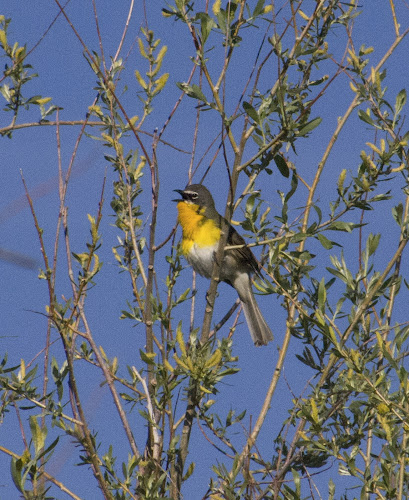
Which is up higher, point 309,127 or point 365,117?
point 365,117

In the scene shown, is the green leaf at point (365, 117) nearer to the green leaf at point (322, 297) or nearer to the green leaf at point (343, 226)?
the green leaf at point (343, 226)

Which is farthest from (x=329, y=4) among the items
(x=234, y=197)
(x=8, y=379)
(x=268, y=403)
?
(x=8, y=379)

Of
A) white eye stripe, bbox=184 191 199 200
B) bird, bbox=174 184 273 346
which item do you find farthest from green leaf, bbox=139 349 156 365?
white eye stripe, bbox=184 191 199 200

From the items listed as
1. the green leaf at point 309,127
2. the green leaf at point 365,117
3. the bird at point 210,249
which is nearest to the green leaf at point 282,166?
the green leaf at point 309,127

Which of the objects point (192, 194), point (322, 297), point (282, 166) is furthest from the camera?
point (192, 194)

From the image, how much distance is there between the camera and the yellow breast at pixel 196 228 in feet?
21.5

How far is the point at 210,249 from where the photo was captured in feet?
21.3

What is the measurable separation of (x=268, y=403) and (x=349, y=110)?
72.7 inches

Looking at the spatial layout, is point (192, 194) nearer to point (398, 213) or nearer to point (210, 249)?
point (210, 249)

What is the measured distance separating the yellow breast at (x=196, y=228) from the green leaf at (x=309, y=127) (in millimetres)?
3240

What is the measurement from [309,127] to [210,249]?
3.31 m

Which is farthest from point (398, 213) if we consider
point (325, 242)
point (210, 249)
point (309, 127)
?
point (210, 249)

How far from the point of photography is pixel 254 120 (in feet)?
10.8

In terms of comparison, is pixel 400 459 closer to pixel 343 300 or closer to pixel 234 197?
pixel 343 300
